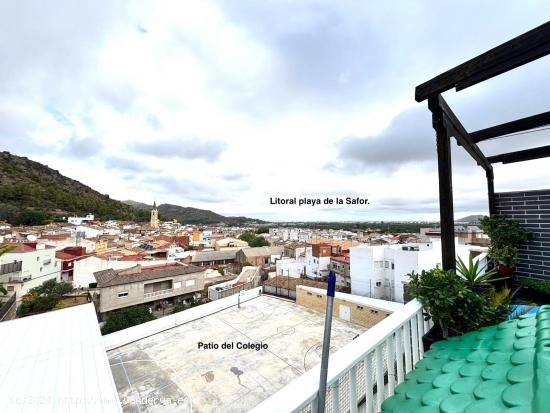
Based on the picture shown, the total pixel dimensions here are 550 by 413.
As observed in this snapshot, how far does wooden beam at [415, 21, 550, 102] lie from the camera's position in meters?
1.30

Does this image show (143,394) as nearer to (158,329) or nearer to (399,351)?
(158,329)

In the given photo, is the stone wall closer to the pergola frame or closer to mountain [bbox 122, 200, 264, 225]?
the pergola frame

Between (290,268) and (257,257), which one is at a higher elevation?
(290,268)

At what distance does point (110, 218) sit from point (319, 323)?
208ft

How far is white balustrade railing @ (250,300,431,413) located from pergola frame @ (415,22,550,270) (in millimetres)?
715

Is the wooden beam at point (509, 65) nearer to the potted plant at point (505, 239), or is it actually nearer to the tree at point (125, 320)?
the potted plant at point (505, 239)

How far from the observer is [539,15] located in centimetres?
162

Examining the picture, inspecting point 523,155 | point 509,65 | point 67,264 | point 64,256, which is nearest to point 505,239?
point 523,155

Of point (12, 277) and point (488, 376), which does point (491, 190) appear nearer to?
point (488, 376)

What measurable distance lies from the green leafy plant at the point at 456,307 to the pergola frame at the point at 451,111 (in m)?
0.34

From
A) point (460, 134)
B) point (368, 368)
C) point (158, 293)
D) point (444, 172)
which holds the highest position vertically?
point (460, 134)

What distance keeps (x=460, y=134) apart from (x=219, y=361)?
704cm

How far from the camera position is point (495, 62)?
4.73 feet

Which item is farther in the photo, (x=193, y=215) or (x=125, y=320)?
(x=193, y=215)
